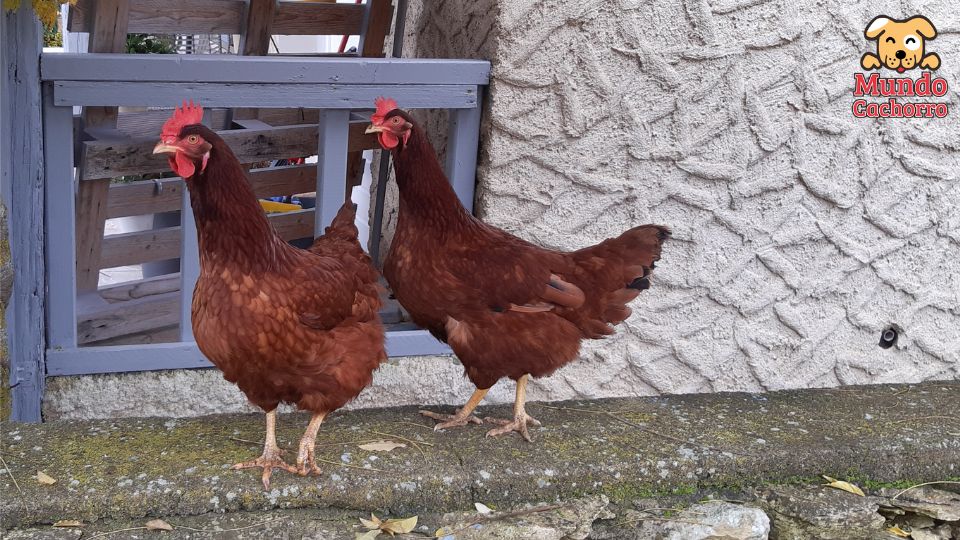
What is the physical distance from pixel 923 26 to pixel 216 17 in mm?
3126

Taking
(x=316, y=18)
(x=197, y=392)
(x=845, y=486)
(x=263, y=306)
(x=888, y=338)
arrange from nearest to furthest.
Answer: (x=263, y=306), (x=845, y=486), (x=197, y=392), (x=888, y=338), (x=316, y=18)

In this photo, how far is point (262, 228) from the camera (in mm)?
2590

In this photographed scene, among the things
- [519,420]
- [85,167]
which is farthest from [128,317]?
[519,420]

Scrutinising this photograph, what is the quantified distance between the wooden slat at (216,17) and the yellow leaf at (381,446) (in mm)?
2120

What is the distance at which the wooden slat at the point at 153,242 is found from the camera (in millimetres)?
4551

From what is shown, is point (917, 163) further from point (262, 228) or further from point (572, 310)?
point (262, 228)

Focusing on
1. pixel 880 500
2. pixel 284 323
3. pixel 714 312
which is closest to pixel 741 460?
pixel 880 500

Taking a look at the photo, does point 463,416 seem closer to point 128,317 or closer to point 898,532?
point 898,532

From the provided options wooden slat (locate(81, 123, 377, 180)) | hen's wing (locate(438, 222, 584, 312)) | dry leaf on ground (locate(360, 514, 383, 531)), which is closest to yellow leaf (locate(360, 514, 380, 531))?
dry leaf on ground (locate(360, 514, 383, 531))

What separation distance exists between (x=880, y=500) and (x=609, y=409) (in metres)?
0.95

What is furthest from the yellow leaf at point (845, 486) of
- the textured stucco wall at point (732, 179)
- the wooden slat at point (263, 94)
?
the wooden slat at point (263, 94)

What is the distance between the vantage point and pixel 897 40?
3.86 metres

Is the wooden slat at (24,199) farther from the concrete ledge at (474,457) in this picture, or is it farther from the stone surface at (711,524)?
the stone surface at (711,524)

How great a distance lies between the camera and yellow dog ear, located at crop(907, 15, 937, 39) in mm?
3859
